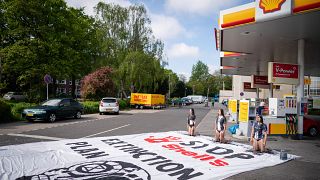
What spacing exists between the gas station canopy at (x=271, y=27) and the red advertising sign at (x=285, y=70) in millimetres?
1465

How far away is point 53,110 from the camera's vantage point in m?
19.2

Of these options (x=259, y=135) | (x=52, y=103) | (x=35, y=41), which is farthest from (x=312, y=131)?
(x=35, y=41)

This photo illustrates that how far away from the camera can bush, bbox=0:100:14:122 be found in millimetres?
17881

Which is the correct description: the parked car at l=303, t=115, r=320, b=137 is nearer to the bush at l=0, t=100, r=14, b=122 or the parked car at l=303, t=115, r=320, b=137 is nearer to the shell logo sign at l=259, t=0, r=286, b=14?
the shell logo sign at l=259, t=0, r=286, b=14

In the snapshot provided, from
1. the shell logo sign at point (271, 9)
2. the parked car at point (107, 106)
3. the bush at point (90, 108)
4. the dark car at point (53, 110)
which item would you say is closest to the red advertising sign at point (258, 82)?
the parked car at point (107, 106)

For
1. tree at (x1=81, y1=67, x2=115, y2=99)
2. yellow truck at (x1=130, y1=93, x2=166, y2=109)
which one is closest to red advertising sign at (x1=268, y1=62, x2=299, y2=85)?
tree at (x1=81, y1=67, x2=115, y2=99)

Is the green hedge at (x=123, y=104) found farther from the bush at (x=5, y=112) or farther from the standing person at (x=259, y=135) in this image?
the standing person at (x=259, y=135)

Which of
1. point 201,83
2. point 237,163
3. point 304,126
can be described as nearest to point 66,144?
point 237,163

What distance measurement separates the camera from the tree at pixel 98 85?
3466 cm

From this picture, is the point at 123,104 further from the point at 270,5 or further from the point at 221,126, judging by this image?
the point at 270,5

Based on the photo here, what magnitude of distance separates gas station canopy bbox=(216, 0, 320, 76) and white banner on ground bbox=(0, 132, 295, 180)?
4.98 meters

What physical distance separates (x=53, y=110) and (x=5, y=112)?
2.80 meters

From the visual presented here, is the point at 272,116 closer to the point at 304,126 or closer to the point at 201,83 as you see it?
the point at 304,126

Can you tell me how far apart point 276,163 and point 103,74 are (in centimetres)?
2849
